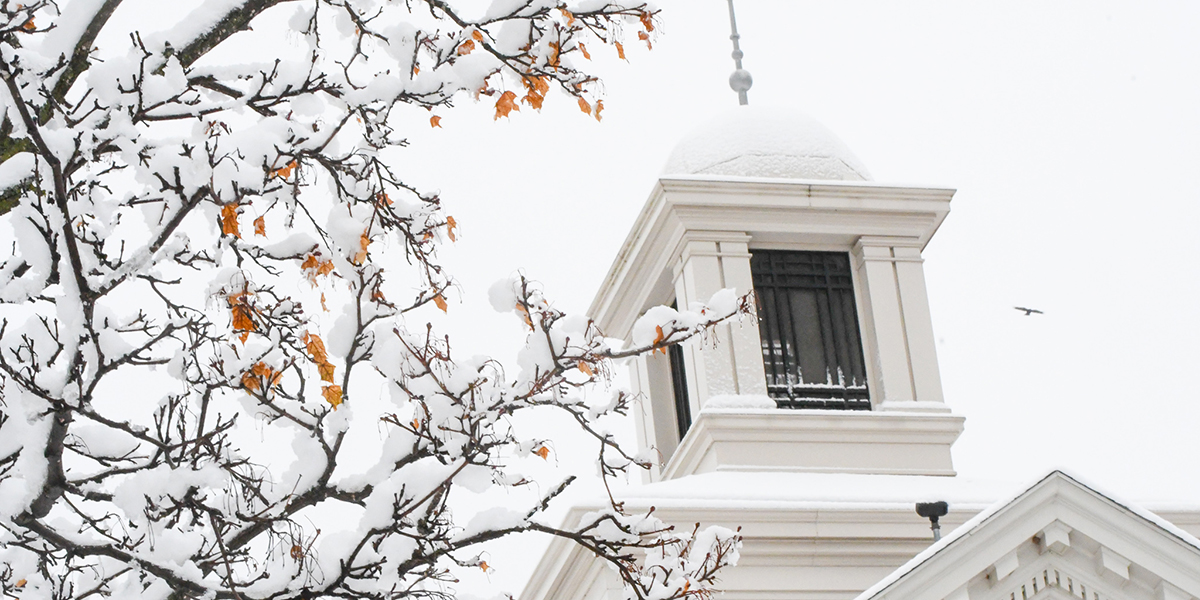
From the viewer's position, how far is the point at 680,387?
58.3 ft

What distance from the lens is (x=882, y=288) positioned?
16.4m

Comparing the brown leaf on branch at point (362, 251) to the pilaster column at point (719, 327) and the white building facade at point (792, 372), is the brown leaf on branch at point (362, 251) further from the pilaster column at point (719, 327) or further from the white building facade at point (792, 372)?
the pilaster column at point (719, 327)

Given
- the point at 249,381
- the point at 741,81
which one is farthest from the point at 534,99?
the point at 741,81

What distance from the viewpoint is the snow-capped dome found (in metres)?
17.2

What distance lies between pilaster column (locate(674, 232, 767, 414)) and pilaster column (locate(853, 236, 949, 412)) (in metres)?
1.28

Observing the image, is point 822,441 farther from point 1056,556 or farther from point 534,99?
point 534,99

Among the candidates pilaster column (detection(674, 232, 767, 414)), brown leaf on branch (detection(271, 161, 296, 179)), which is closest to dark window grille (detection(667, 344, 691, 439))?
pilaster column (detection(674, 232, 767, 414))

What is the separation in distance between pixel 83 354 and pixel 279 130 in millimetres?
1037

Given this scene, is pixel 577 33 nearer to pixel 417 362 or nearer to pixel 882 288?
pixel 417 362

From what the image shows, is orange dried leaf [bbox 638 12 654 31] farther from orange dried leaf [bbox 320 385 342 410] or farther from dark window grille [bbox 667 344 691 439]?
dark window grille [bbox 667 344 691 439]

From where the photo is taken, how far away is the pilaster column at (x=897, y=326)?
16.1m

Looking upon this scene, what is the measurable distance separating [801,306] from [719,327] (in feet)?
4.55

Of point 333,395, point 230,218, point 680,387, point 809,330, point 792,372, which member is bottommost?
point 333,395

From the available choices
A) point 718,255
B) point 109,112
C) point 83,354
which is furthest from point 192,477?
point 718,255
